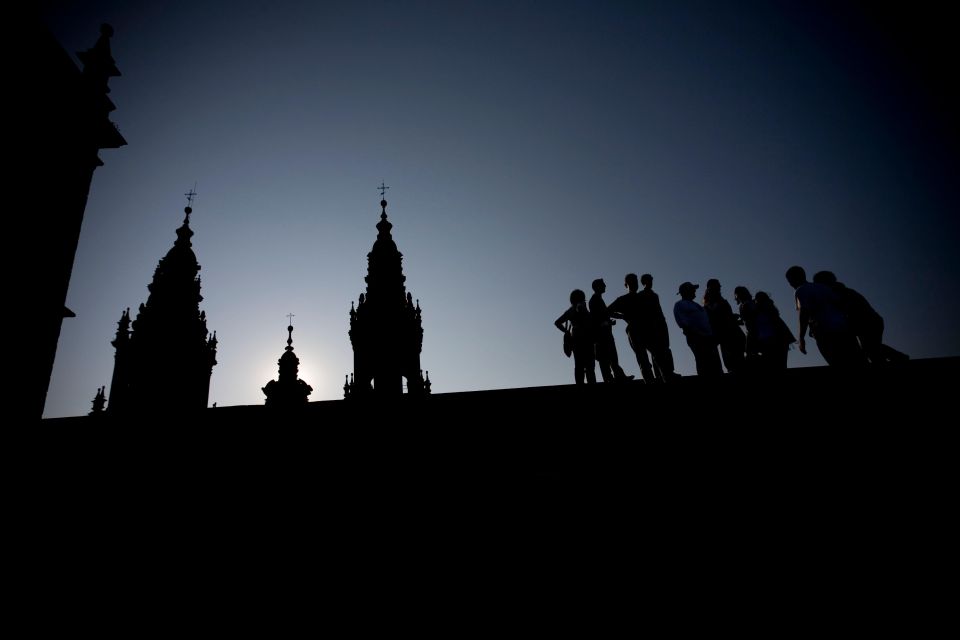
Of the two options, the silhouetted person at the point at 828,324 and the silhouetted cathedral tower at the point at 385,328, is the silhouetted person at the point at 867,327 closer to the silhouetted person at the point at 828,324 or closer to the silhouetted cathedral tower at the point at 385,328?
the silhouetted person at the point at 828,324

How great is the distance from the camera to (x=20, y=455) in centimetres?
545

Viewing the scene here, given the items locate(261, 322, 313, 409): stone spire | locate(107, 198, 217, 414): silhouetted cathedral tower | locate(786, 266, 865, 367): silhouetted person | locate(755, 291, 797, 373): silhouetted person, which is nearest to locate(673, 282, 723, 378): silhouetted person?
locate(755, 291, 797, 373): silhouetted person

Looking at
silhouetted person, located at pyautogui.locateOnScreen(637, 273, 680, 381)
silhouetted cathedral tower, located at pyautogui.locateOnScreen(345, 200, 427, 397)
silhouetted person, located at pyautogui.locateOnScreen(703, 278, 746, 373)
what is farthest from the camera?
silhouetted cathedral tower, located at pyautogui.locateOnScreen(345, 200, 427, 397)

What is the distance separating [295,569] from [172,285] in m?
34.2

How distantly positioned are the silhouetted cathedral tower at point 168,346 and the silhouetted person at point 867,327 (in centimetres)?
3243

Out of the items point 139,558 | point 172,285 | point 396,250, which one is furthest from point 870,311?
point 172,285

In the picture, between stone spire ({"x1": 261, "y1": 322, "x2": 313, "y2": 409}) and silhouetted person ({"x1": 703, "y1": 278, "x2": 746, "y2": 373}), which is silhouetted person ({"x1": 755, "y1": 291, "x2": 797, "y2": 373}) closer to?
silhouetted person ({"x1": 703, "y1": 278, "x2": 746, "y2": 373})

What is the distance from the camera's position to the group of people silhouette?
5805 millimetres

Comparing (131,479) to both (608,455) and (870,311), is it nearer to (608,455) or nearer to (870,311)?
(608,455)

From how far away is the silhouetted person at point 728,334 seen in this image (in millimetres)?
7035

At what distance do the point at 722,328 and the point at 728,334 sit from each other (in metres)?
0.13

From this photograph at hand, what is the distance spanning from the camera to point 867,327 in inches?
227

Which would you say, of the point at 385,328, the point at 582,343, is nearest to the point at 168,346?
the point at 385,328

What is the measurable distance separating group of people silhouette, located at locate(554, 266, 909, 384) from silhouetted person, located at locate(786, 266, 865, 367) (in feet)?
0.03
